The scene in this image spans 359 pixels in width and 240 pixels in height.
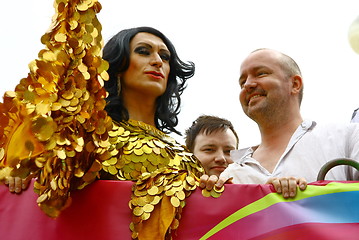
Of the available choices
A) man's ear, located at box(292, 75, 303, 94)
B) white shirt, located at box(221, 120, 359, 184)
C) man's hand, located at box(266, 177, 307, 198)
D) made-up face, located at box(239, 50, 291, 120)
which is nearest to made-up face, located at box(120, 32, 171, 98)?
made-up face, located at box(239, 50, 291, 120)

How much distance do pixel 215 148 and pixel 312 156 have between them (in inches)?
40.7

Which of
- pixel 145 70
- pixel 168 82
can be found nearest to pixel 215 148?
pixel 168 82

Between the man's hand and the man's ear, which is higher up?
the man's ear

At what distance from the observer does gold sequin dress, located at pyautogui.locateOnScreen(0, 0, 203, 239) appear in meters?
2.40

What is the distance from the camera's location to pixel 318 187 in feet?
8.20

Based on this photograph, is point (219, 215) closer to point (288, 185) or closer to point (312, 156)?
point (288, 185)

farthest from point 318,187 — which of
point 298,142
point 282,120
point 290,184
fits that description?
point 282,120

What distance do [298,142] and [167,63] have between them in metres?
0.78

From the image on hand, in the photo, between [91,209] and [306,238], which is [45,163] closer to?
[91,209]

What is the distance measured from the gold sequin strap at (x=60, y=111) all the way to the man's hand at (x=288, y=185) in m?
0.67

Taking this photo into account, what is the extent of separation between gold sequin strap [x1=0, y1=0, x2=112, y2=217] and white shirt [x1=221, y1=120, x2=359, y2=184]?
88 centimetres

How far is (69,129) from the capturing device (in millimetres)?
2449

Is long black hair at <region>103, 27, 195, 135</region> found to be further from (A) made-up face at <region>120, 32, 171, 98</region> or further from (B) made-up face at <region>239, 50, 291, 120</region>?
(B) made-up face at <region>239, 50, 291, 120</region>

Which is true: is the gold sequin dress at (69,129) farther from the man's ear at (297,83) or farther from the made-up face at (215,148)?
the made-up face at (215,148)
